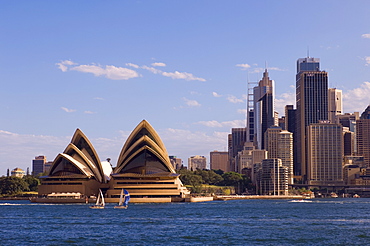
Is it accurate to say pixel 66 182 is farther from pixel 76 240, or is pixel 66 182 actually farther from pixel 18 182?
pixel 76 240

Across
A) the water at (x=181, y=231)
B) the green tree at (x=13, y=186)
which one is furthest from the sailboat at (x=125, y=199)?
the green tree at (x=13, y=186)

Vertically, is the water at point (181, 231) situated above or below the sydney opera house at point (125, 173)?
below

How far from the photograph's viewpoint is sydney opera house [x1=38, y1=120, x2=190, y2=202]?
151 meters

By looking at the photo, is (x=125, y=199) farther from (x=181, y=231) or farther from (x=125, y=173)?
(x=181, y=231)

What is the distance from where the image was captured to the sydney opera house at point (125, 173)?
15125cm

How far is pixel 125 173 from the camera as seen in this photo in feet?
505

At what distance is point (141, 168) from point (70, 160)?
1676 centimetres

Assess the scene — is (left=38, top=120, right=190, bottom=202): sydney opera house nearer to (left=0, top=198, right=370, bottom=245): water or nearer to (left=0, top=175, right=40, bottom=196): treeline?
(left=0, top=175, right=40, bottom=196): treeline

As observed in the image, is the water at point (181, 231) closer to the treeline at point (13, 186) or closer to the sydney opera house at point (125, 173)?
the sydney opera house at point (125, 173)

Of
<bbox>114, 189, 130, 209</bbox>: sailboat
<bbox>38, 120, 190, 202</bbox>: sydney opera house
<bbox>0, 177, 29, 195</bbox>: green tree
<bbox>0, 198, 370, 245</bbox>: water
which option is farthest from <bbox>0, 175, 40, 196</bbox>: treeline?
<bbox>0, 198, 370, 245</bbox>: water

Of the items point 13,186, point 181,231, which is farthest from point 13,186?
point 181,231

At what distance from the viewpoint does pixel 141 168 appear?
153625 mm

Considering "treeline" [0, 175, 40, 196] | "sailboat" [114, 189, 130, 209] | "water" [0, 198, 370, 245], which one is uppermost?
"treeline" [0, 175, 40, 196]

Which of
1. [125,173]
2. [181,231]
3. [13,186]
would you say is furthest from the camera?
[13,186]
